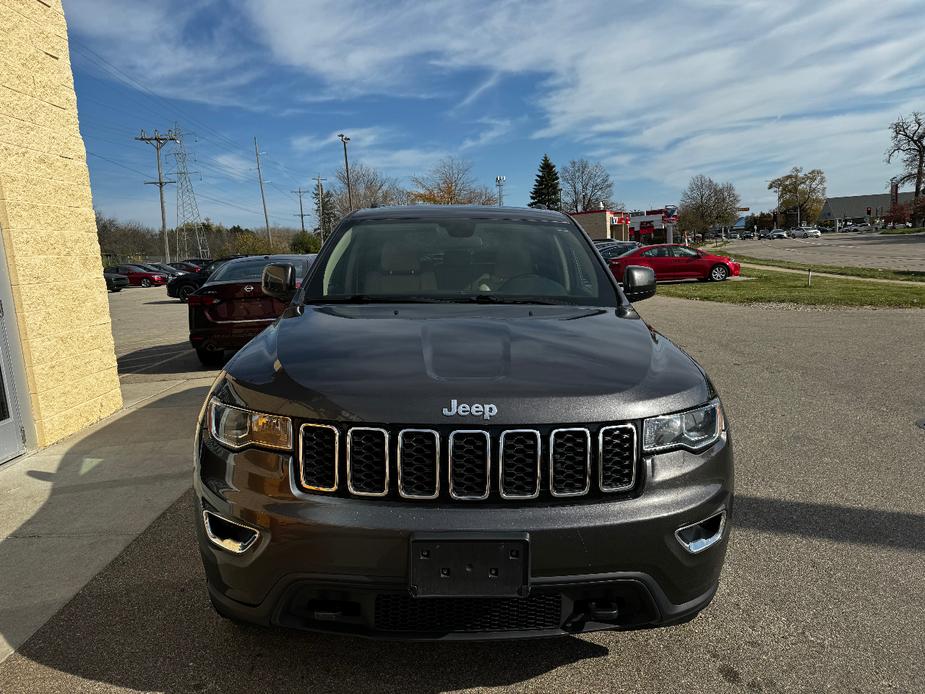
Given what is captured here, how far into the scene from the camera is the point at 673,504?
2.05 meters

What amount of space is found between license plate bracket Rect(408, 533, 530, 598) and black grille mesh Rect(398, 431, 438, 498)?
0.50 feet

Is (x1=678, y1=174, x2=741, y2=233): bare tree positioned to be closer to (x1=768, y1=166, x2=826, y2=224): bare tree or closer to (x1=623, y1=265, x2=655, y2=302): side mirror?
(x1=768, y1=166, x2=826, y2=224): bare tree

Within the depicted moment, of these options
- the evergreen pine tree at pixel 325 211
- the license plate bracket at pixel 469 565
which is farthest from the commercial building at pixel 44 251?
the evergreen pine tree at pixel 325 211

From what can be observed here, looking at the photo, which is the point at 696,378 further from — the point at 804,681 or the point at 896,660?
the point at 896,660

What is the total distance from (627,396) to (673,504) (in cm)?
36

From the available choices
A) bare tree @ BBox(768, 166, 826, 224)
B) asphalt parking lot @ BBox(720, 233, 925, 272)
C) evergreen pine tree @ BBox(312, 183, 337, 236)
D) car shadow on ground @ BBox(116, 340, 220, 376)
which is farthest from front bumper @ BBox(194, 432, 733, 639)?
bare tree @ BBox(768, 166, 826, 224)

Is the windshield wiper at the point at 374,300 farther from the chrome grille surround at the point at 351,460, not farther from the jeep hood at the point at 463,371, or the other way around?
the chrome grille surround at the point at 351,460

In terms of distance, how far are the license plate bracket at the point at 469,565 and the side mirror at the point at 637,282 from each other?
2199 mm

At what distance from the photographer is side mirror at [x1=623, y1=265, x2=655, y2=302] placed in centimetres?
378

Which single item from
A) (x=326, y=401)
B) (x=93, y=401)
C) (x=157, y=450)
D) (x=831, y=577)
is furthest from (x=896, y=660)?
(x=93, y=401)

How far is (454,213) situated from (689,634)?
2.55 metres

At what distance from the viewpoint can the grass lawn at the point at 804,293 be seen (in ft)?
47.8

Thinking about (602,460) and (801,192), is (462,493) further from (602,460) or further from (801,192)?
(801,192)

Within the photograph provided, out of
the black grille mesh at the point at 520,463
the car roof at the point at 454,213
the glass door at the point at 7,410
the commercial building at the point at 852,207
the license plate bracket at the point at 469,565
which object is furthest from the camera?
the commercial building at the point at 852,207
